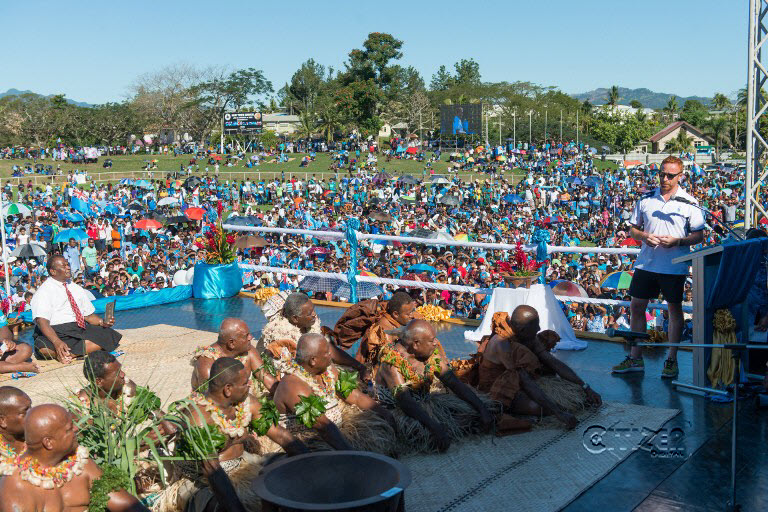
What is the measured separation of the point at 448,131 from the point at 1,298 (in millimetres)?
55850

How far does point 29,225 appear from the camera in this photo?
2438 centimetres

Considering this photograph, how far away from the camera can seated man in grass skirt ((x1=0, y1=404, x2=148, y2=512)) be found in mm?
3188

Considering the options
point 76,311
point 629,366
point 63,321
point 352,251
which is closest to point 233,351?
point 76,311

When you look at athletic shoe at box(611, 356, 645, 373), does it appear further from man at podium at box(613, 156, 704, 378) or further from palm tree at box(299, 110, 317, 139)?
palm tree at box(299, 110, 317, 139)

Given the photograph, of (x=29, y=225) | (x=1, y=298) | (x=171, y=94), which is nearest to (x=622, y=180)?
(x=29, y=225)

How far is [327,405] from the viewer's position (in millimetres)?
4738

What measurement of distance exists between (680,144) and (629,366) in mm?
73154

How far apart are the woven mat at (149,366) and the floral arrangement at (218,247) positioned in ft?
5.77

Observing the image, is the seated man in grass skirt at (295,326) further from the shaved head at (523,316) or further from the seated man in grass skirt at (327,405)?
the shaved head at (523,316)

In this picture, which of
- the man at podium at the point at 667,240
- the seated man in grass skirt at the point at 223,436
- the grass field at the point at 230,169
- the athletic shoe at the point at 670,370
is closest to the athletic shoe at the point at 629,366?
the man at podium at the point at 667,240

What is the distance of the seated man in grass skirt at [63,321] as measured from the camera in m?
7.33

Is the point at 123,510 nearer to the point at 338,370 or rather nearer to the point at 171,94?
the point at 338,370

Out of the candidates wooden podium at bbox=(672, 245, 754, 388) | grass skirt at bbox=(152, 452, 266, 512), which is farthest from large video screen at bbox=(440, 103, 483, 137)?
grass skirt at bbox=(152, 452, 266, 512)

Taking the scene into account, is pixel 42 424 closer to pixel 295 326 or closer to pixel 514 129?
pixel 295 326
